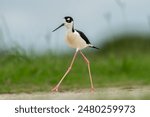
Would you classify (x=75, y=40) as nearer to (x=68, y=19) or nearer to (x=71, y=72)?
(x=68, y=19)

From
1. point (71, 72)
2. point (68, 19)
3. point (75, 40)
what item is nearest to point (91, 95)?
point (75, 40)

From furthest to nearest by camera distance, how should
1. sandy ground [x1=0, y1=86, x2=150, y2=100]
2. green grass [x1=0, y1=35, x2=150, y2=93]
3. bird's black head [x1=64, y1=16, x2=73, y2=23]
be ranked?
green grass [x1=0, y1=35, x2=150, y2=93] → sandy ground [x1=0, y1=86, x2=150, y2=100] → bird's black head [x1=64, y1=16, x2=73, y2=23]

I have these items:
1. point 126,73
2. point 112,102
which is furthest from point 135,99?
point 126,73

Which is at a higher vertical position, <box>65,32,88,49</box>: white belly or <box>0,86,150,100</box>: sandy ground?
<box>65,32,88,49</box>: white belly

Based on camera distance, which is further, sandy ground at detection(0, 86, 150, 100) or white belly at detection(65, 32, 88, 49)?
sandy ground at detection(0, 86, 150, 100)

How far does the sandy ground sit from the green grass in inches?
Answer: 24.8

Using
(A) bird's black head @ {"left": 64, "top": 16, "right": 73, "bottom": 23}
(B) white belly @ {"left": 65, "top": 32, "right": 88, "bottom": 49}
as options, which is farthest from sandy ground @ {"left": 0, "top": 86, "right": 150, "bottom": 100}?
(A) bird's black head @ {"left": 64, "top": 16, "right": 73, "bottom": 23}

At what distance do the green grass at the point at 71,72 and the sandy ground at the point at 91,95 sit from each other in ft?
2.07

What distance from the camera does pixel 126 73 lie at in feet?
33.4

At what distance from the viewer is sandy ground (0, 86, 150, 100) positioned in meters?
7.09

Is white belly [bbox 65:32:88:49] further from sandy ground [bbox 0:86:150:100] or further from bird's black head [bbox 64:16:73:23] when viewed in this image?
sandy ground [bbox 0:86:150:100]

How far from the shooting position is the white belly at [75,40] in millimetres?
6809

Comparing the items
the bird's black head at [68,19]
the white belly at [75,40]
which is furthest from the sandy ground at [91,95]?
the bird's black head at [68,19]

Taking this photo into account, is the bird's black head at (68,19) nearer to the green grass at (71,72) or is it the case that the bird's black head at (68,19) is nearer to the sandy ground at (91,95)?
the sandy ground at (91,95)
